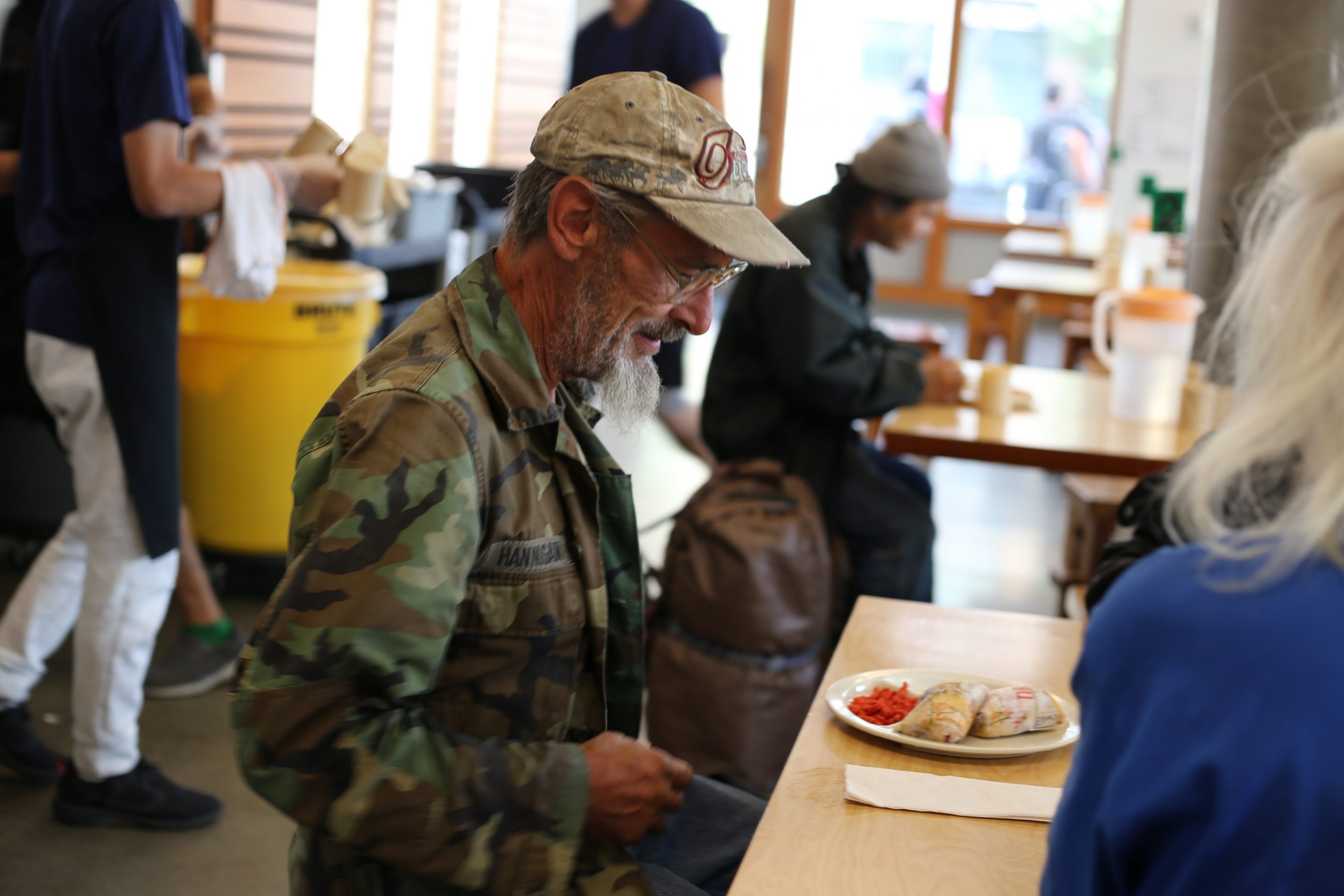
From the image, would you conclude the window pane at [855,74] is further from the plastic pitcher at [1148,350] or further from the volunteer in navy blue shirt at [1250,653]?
the volunteer in navy blue shirt at [1250,653]

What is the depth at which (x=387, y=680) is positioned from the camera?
1098mm

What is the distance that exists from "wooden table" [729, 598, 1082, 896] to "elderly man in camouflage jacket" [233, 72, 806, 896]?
143 mm

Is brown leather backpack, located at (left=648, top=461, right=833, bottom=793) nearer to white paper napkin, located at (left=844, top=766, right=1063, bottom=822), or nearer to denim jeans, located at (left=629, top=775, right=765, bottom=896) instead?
denim jeans, located at (left=629, top=775, right=765, bottom=896)

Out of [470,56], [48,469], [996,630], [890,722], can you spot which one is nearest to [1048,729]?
[890,722]

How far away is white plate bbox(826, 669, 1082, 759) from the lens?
4.39ft

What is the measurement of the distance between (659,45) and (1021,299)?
2.53m

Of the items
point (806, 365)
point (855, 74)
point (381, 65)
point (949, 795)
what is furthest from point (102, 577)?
point (855, 74)

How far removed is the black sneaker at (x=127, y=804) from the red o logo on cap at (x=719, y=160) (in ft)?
6.16

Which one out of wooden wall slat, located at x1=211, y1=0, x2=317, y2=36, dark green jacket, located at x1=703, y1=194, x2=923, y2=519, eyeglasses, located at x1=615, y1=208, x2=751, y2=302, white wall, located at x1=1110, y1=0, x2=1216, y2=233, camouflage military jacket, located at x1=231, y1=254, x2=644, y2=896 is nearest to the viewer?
camouflage military jacket, located at x1=231, y1=254, x2=644, y2=896

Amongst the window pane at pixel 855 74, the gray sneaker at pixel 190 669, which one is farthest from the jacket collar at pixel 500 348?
the window pane at pixel 855 74

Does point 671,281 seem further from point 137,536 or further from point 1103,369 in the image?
point 1103,369

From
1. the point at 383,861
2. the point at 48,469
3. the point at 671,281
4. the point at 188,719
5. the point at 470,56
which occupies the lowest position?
the point at 188,719

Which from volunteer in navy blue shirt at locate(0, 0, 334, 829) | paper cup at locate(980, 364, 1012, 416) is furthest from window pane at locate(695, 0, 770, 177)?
volunteer in navy blue shirt at locate(0, 0, 334, 829)

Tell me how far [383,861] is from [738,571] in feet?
4.91
